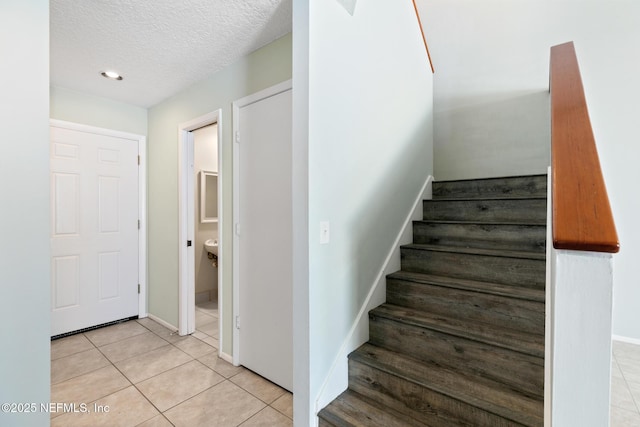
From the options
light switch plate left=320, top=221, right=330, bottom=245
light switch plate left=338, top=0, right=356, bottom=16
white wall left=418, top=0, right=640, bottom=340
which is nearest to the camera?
light switch plate left=320, top=221, right=330, bottom=245

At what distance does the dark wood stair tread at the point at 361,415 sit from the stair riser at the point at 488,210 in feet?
4.96

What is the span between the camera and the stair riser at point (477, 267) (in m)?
1.67

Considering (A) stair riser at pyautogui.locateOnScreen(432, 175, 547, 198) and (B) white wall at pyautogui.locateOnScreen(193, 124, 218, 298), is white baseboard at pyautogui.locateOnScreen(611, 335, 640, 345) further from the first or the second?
(B) white wall at pyautogui.locateOnScreen(193, 124, 218, 298)

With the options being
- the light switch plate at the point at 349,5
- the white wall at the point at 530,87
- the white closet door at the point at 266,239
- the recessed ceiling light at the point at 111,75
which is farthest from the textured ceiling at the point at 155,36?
the white wall at the point at 530,87

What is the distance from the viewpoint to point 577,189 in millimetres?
668

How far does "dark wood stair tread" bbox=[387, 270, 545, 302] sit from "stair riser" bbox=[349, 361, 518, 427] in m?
0.59

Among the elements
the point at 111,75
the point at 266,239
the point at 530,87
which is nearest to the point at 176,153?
the point at 111,75

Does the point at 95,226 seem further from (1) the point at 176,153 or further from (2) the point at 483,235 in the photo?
(2) the point at 483,235

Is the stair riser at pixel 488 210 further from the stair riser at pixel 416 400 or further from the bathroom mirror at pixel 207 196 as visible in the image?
the bathroom mirror at pixel 207 196

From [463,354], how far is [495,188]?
1.56 m

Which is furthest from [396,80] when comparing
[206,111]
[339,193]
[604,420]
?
[604,420]

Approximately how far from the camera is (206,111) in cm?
264

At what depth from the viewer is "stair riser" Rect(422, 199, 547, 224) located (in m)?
2.04

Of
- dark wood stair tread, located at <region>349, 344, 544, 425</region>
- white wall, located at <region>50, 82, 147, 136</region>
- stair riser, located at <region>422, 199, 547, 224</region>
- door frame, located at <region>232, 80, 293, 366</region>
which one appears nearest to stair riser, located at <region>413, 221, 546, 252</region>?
stair riser, located at <region>422, 199, 547, 224</region>
